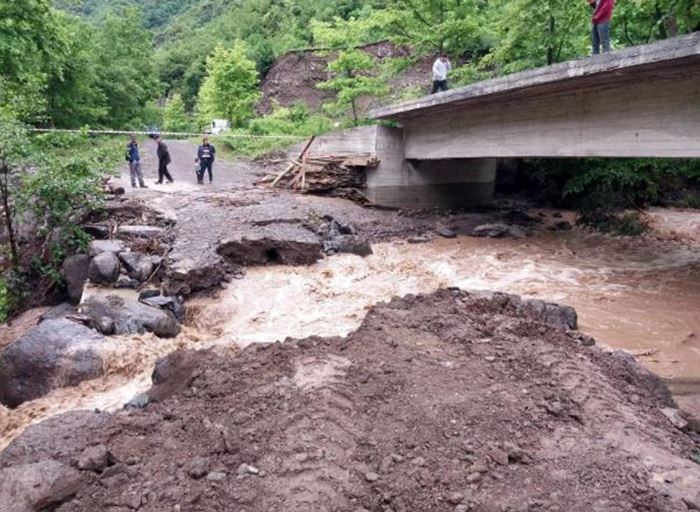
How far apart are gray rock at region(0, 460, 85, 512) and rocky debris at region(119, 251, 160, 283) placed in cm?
625

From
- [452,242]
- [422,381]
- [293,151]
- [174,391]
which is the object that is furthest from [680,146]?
[293,151]

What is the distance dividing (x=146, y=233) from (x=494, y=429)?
375 inches

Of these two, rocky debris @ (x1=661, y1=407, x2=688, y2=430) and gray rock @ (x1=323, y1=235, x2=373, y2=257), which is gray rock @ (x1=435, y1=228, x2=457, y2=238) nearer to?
gray rock @ (x1=323, y1=235, x2=373, y2=257)

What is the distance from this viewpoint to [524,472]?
171 inches

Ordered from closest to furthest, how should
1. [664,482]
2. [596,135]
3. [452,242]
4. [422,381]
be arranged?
[664,482]
[422,381]
[596,135]
[452,242]

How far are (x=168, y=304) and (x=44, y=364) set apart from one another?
251 cm

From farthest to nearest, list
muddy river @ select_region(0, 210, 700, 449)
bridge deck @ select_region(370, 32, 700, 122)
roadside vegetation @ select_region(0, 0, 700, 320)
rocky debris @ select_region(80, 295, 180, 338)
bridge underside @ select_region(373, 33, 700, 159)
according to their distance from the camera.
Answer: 1. roadside vegetation @ select_region(0, 0, 700, 320)
2. bridge underside @ select_region(373, 33, 700, 159)
3. bridge deck @ select_region(370, 32, 700, 122)
4. rocky debris @ select_region(80, 295, 180, 338)
5. muddy river @ select_region(0, 210, 700, 449)

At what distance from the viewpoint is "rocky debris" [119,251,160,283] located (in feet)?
34.6

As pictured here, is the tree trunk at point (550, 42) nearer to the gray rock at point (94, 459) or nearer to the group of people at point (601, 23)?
the group of people at point (601, 23)

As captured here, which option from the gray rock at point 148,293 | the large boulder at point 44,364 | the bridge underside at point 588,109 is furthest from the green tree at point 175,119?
the large boulder at point 44,364

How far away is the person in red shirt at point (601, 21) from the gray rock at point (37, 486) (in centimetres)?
1149

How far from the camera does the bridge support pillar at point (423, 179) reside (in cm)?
1847

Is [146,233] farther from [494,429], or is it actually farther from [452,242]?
[494,429]

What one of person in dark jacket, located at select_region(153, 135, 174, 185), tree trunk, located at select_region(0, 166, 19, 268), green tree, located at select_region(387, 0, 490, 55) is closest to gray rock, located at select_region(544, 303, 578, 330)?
tree trunk, located at select_region(0, 166, 19, 268)
